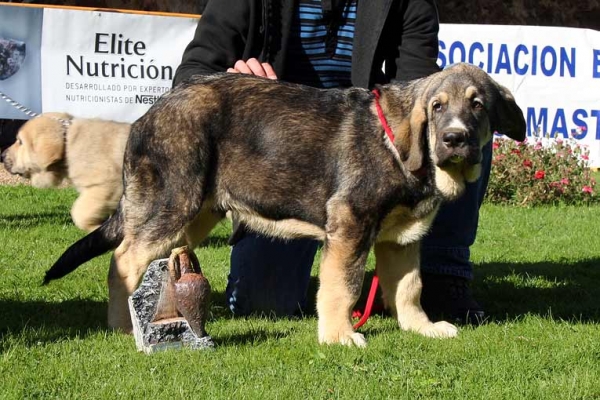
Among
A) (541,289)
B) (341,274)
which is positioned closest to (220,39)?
(341,274)

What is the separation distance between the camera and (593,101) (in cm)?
1293

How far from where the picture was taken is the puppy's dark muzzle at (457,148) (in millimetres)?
4473

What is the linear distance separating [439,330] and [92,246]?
Answer: 197 cm

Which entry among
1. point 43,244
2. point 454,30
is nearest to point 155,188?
point 43,244

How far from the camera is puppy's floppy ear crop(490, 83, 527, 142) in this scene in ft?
15.8

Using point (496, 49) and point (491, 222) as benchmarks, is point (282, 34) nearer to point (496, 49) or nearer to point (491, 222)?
point (491, 222)

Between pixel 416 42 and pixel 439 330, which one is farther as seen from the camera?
pixel 416 42

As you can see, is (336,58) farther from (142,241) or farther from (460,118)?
(142,241)

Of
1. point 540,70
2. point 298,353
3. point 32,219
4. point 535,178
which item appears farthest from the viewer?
point 540,70

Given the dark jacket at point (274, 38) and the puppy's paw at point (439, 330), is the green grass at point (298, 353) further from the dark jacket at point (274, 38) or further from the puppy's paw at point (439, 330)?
the dark jacket at point (274, 38)

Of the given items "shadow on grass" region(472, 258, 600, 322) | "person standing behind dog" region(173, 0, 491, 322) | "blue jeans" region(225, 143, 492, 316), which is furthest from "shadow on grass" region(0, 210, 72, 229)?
"shadow on grass" region(472, 258, 600, 322)

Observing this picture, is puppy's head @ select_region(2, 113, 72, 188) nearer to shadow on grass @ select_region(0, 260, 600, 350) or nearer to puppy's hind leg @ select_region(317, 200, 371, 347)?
shadow on grass @ select_region(0, 260, 600, 350)

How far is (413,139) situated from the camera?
15.3ft

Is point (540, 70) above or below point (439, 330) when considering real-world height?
above
